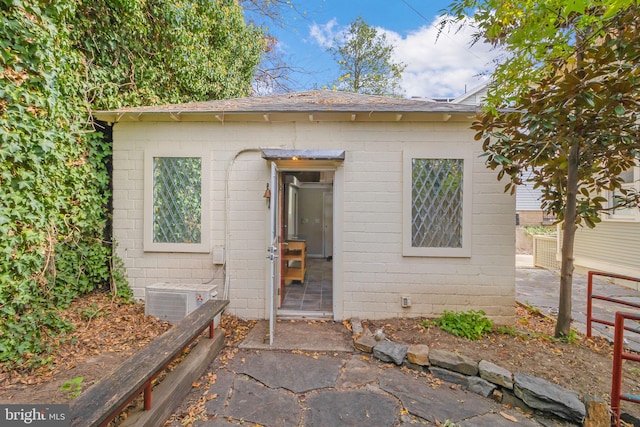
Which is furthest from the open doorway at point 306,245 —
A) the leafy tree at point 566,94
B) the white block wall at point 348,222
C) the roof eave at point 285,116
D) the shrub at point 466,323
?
the leafy tree at point 566,94

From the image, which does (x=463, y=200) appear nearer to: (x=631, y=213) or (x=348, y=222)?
(x=348, y=222)

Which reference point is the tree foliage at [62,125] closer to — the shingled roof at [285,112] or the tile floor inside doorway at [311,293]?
the shingled roof at [285,112]

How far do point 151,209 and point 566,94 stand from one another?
213 inches

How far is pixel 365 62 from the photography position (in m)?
13.2

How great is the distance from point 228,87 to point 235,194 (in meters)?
4.70

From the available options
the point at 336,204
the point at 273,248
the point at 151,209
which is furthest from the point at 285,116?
the point at 151,209

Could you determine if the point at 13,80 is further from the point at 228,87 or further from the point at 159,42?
the point at 228,87

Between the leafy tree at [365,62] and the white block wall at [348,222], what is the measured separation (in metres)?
10.4

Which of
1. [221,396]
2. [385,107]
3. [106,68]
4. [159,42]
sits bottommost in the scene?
[221,396]

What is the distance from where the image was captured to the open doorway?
14.8 feet

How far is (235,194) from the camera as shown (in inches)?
159

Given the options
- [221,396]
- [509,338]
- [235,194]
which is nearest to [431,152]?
[509,338]

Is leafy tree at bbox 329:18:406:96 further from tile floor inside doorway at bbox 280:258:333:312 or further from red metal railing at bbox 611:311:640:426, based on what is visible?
red metal railing at bbox 611:311:640:426

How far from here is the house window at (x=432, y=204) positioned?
12.8 ft
